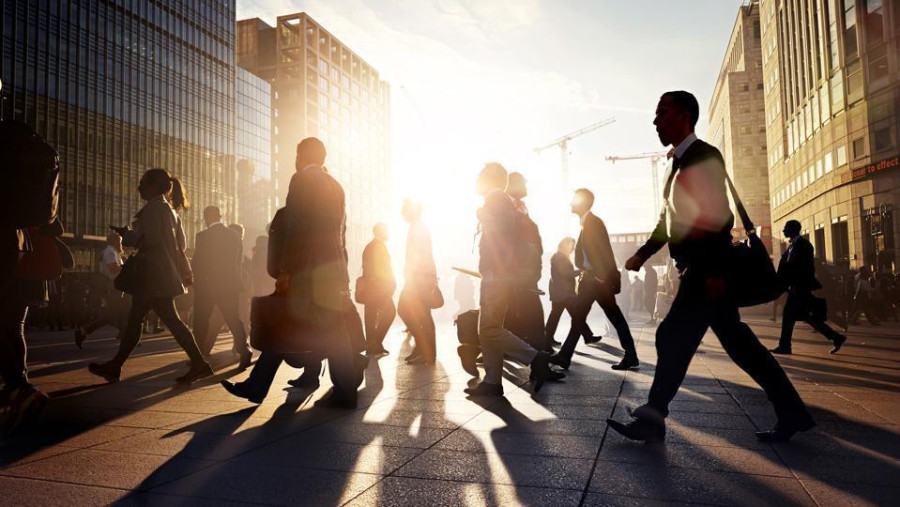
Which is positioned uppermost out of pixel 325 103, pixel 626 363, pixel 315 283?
pixel 325 103

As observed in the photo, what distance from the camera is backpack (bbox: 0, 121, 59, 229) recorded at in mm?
4035

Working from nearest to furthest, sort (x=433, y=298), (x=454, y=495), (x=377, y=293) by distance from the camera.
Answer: (x=454, y=495) < (x=433, y=298) < (x=377, y=293)

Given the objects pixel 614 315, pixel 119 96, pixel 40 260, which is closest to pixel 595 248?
pixel 614 315

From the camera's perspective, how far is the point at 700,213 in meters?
3.50

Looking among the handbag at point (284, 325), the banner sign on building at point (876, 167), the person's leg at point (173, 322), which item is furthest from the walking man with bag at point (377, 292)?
the banner sign on building at point (876, 167)

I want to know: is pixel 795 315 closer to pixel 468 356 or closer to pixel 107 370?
pixel 468 356

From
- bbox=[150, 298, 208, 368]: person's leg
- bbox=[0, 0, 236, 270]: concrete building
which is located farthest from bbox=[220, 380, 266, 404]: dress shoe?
bbox=[0, 0, 236, 270]: concrete building

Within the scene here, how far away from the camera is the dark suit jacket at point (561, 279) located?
27.6 feet

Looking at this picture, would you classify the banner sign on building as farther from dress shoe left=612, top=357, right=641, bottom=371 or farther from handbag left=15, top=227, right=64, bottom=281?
handbag left=15, top=227, right=64, bottom=281

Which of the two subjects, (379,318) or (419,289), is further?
(379,318)

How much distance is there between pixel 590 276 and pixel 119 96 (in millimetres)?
64838

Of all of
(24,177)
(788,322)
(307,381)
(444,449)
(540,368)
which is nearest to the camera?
(444,449)

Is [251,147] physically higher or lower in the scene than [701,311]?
higher

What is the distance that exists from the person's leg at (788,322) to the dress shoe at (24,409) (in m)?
8.39
